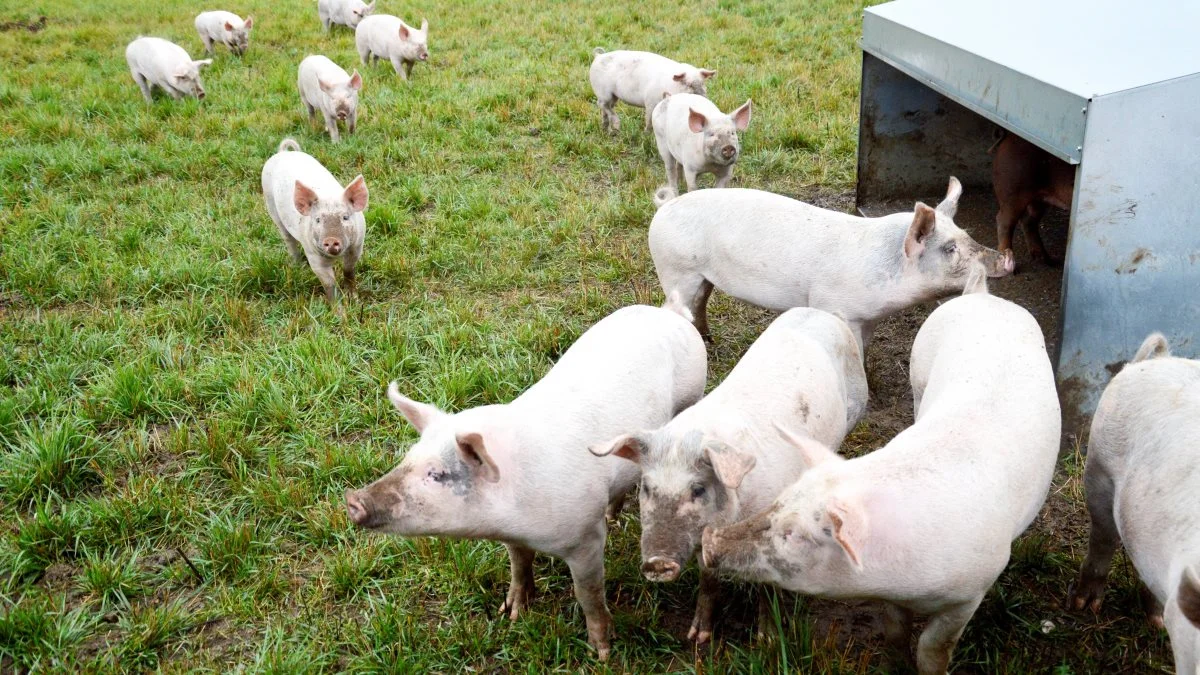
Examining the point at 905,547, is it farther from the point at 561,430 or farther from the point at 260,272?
the point at 260,272

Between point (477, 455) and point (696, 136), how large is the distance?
4.46 m

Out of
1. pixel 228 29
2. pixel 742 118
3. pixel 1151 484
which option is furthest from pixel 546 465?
pixel 228 29

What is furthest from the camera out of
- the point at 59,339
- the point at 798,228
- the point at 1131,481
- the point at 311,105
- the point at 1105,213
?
the point at 311,105

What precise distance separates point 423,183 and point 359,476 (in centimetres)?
403

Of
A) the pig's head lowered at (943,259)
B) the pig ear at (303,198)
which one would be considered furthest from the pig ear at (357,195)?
the pig's head lowered at (943,259)

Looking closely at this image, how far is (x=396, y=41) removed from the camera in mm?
10906

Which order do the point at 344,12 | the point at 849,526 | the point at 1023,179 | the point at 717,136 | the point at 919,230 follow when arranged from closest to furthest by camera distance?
the point at 849,526
the point at 919,230
the point at 1023,179
the point at 717,136
the point at 344,12

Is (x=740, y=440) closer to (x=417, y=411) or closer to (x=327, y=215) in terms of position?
(x=417, y=411)

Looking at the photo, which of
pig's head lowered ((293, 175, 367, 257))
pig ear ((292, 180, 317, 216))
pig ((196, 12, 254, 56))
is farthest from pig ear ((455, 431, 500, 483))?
pig ((196, 12, 254, 56))

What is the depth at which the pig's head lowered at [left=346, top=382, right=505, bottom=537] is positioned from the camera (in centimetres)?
269

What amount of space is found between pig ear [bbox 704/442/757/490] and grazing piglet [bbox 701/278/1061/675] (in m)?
0.13

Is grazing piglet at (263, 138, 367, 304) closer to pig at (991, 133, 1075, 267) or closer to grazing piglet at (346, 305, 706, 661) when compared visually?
grazing piglet at (346, 305, 706, 661)

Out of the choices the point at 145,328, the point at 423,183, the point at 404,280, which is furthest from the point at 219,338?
the point at 423,183

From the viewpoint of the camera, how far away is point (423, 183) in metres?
7.53
